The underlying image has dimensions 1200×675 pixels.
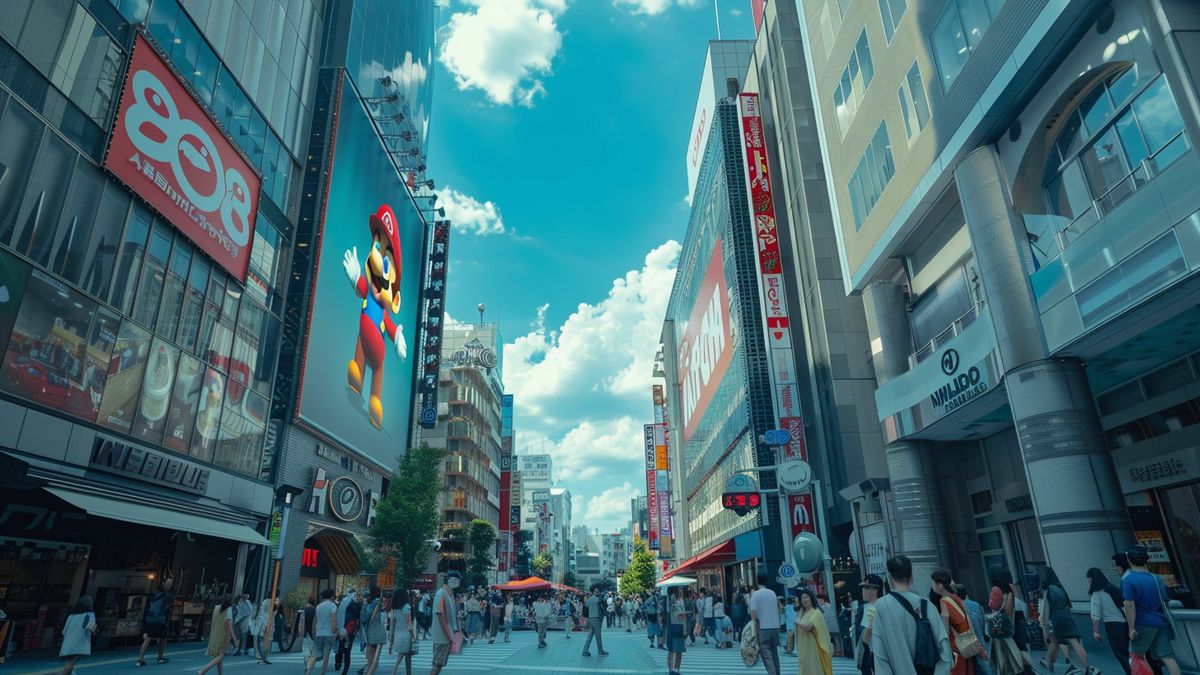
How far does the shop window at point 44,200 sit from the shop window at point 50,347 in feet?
2.13

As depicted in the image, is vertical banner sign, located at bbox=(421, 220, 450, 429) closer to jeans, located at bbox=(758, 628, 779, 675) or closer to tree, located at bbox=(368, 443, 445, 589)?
tree, located at bbox=(368, 443, 445, 589)

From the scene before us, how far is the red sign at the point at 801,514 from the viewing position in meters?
26.4

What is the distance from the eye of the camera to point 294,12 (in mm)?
29750

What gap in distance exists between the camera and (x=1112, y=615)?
337 inches

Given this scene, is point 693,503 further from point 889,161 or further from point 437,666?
point 437,666

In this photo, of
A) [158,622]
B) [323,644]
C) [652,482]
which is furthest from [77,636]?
[652,482]

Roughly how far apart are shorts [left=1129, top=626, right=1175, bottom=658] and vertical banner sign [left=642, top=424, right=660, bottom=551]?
76.5 meters

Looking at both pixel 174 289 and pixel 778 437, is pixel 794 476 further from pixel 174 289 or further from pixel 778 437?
pixel 174 289

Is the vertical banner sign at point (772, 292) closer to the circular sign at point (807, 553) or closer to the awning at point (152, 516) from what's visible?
the circular sign at point (807, 553)

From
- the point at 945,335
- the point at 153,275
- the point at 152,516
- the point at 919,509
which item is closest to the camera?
the point at 152,516

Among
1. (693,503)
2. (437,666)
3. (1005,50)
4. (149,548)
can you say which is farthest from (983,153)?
(693,503)

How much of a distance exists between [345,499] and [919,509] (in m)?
25.9

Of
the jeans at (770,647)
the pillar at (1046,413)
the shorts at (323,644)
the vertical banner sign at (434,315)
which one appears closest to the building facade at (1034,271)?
the pillar at (1046,413)

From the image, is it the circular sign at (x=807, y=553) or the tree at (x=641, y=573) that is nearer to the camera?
the circular sign at (x=807, y=553)
